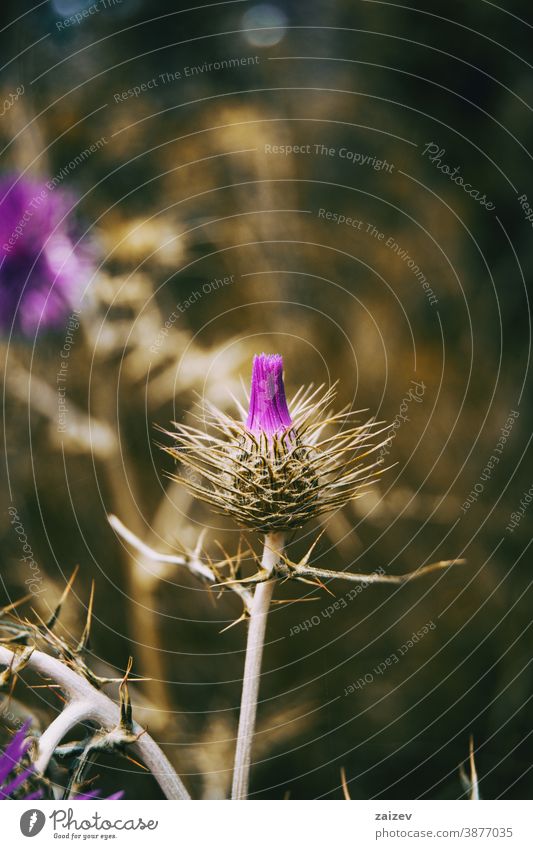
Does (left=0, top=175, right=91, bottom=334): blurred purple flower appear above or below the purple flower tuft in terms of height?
above

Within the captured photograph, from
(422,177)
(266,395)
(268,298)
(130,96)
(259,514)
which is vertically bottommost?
(259,514)

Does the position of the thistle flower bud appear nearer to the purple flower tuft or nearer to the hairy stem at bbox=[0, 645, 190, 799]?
the purple flower tuft

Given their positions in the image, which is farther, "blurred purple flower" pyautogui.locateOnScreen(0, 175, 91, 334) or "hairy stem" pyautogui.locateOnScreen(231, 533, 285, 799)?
"blurred purple flower" pyautogui.locateOnScreen(0, 175, 91, 334)

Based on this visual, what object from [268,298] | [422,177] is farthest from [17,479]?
[422,177]

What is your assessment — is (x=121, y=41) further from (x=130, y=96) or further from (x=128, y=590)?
(x=128, y=590)

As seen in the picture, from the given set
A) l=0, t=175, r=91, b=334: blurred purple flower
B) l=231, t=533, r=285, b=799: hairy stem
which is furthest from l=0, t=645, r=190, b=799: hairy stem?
l=0, t=175, r=91, b=334: blurred purple flower
